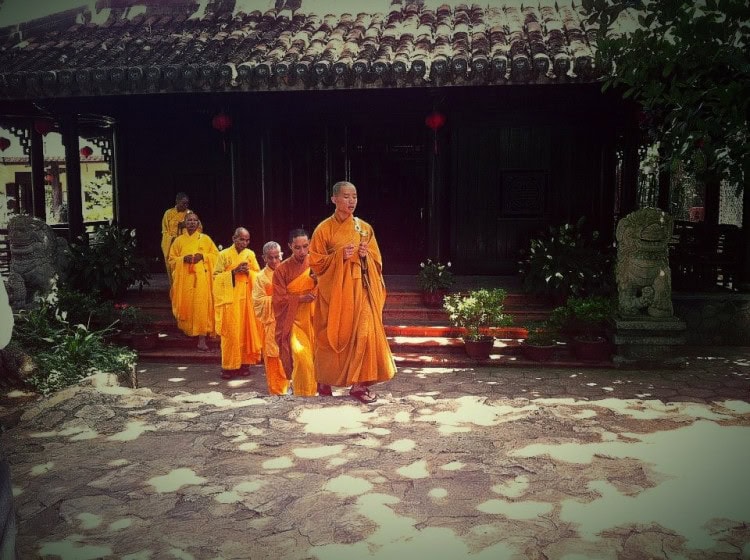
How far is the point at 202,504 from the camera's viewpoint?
13.1 ft

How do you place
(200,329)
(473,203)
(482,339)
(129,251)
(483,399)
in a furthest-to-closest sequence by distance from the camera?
(473,203) → (129,251) → (200,329) → (482,339) → (483,399)

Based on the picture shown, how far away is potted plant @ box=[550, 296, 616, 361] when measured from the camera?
311 inches

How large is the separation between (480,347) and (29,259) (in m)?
5.99

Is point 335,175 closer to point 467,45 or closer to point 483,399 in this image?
point 467,45

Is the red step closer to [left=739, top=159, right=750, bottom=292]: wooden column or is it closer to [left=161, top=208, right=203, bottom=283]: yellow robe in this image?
[left=161, top=208, right=203, bottom=283]: yellow robe

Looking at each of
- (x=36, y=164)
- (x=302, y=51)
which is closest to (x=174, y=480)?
(x=302, y=51)

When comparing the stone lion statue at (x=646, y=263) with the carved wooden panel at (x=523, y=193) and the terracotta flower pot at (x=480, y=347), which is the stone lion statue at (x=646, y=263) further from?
the carved wooden panel at (x=523, y=193)

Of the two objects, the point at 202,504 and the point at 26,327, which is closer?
the point at 202,504

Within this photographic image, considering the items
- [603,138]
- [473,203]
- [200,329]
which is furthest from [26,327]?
[603,138]

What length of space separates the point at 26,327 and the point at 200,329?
85.6 inches

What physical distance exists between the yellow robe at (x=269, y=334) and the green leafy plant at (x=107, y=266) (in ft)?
12.6

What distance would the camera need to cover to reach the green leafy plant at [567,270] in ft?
29.5

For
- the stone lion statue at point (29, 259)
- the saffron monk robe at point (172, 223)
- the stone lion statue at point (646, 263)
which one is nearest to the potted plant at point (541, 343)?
the stone lion statue at point (646, 263)

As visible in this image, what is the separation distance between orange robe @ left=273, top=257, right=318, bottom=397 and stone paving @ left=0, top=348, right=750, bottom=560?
13.8 inches
